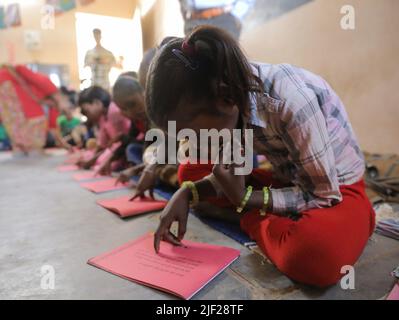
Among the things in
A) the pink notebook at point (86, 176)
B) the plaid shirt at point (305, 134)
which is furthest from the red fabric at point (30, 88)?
the plaid shirt at point (305, 134)

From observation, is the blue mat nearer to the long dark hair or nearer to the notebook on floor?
the notebook on floor

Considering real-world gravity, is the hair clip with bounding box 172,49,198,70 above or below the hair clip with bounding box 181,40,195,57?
below

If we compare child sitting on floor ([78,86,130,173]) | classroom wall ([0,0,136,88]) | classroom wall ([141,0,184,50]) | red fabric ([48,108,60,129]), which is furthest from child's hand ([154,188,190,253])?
classroom wall ([0,0,136,88])

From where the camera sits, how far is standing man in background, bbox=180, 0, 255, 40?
1904 mm

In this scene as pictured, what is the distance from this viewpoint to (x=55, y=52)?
416cm

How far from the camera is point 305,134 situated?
0.59 metres

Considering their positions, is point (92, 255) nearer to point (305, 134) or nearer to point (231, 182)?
point (231, 182)

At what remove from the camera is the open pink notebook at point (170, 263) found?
0.59 meters

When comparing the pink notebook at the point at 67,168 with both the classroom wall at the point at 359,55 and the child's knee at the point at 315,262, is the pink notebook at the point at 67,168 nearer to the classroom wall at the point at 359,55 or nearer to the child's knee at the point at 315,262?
the classroom wall at the point at 359,55

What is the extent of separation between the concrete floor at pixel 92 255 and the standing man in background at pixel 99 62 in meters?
1.20

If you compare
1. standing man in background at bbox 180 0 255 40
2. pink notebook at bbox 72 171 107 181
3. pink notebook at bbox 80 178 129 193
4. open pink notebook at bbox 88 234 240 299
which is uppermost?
standing man in background at bbox 180 0 255 40
